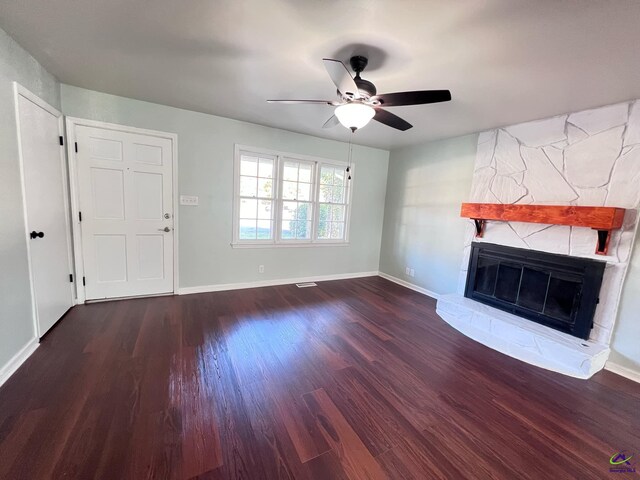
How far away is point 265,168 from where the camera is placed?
4109 millimetres

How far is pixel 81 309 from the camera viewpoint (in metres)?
3.04

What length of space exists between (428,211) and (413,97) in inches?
110

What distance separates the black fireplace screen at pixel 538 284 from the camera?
2602 mm

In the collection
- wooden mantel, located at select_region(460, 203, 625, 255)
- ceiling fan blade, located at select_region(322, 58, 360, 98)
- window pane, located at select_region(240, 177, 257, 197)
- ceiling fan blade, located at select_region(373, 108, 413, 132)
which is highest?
ceiling fan blade, located at select_region(322, 58, 360, 98)

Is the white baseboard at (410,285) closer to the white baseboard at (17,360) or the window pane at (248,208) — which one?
the window pane at (248,208)

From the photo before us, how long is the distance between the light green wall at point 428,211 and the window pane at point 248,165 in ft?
8.61

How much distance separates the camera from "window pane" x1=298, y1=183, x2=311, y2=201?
14.6ft

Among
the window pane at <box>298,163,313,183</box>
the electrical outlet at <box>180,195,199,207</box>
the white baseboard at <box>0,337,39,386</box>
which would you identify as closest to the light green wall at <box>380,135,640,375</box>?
the window pane at <box>298,163,313,183</box>

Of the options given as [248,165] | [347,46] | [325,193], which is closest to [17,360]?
[248,165]

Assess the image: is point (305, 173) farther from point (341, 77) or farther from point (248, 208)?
point (341, 77)

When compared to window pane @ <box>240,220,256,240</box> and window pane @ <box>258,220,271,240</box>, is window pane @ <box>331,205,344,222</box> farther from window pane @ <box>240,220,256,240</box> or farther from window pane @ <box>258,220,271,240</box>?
window pane @ <box>240,220,256,240</box>

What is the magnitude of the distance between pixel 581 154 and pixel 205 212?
453cm

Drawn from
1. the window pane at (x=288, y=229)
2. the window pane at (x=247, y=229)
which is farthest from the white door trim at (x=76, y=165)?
the window pane at (x=288, y=229)

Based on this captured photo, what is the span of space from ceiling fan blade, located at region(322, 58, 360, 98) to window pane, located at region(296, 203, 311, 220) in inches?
106
